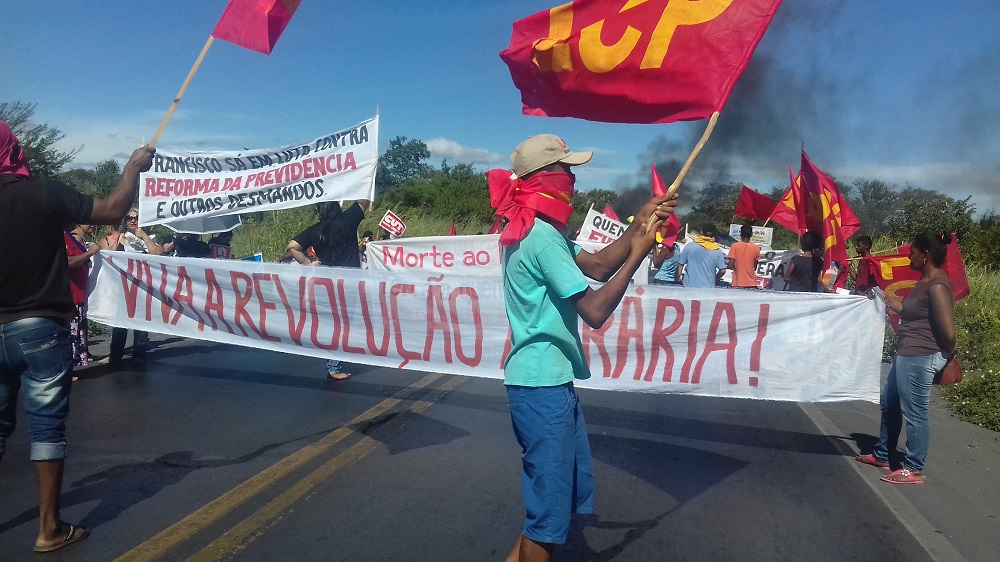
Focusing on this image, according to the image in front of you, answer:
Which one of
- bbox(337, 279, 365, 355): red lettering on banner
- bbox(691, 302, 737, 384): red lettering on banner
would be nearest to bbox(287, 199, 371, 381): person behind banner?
bbox(337, 279, 365, 355): red lettering on banner

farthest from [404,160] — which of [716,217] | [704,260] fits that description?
[704,260]

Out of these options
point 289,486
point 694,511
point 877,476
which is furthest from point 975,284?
point 289,486

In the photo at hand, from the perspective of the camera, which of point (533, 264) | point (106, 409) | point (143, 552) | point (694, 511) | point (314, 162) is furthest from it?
point (314, 162)

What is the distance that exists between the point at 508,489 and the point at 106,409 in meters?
3.81

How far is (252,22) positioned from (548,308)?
3.20 metres

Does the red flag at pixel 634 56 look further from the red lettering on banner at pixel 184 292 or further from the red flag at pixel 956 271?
the red lettering on banner at pixel 184 292

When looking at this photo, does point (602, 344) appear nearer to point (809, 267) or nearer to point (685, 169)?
point (685, 169)

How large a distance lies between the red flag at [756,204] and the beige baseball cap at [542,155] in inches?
445

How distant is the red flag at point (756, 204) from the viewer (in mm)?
13281

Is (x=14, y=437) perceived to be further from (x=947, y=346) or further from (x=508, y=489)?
(x=947, y=346)

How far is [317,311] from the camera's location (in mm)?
6207

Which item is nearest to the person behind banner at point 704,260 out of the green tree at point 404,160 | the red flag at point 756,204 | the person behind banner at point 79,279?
the red flag at point 756,204

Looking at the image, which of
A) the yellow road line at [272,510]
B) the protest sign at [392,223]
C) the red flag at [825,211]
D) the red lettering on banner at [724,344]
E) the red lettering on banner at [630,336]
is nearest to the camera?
the yellow road line at [272,510]

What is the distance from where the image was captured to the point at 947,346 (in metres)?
4.71
